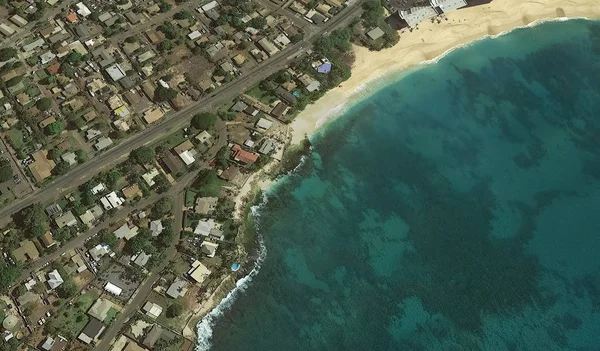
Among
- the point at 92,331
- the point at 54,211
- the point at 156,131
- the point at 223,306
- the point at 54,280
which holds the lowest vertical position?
the point at 223,306

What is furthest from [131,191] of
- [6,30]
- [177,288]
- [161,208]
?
[6,30]

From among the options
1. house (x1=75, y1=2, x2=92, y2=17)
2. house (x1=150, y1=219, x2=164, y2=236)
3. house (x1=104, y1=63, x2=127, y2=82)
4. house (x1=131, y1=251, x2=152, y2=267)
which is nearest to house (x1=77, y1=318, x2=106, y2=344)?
house (x1=131, y1=251, x2=152, y2=267)

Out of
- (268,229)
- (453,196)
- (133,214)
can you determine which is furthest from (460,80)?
(133,214)

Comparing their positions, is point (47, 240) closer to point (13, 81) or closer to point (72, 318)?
point (72, 318)

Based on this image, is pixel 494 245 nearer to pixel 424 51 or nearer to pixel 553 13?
pixel 424 51

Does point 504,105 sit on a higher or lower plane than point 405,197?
higher

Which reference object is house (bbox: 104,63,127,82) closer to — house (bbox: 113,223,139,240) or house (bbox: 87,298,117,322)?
house (bbox: 113,223,139,240)

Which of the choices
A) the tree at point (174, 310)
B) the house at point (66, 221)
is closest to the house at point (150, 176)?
the house at point (66, 221)
